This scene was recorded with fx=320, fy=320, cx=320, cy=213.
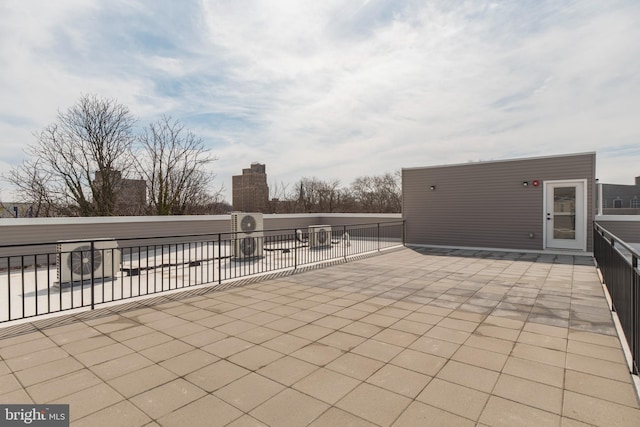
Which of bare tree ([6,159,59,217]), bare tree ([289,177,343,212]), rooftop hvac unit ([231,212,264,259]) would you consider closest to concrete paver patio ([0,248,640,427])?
rooftop hvac unit ([231,212,264,259])

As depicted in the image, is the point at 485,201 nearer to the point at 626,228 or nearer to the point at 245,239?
the point at 626,228

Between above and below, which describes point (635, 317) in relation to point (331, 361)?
above

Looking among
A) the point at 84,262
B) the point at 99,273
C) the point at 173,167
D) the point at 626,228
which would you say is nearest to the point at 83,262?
the point at 84,262

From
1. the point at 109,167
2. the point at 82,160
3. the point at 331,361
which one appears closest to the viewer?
the point at 331,361

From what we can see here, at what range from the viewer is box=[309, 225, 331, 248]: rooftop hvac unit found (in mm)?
10133

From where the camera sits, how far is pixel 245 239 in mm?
8469

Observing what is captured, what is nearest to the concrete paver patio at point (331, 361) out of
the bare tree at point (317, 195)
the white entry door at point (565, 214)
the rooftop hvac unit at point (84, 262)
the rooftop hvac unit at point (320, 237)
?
the rooftop hvac unit at point (84, 262)

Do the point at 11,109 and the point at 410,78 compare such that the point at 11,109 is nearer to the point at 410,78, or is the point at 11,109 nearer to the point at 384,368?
the point at 410,78

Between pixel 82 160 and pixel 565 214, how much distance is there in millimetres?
15365

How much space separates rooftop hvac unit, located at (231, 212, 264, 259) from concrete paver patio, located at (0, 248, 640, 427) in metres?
3.65

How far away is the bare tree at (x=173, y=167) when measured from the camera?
13492 mm

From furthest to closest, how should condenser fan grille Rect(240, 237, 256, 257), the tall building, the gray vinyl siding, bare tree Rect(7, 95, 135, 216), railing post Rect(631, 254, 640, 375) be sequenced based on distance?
the tall building
bare tree Rect(7, 95, 135, 216)
the gray vinyl siding
condenser fan grille Rect(240, 237, 256, 257)
railing post Rect(631, 254, 640, 375)

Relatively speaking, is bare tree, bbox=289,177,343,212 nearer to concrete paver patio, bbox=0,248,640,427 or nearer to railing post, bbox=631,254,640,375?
concrete paver patio, bbox=0,248,640,427

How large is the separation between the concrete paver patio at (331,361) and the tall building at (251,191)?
1621 centimetres
